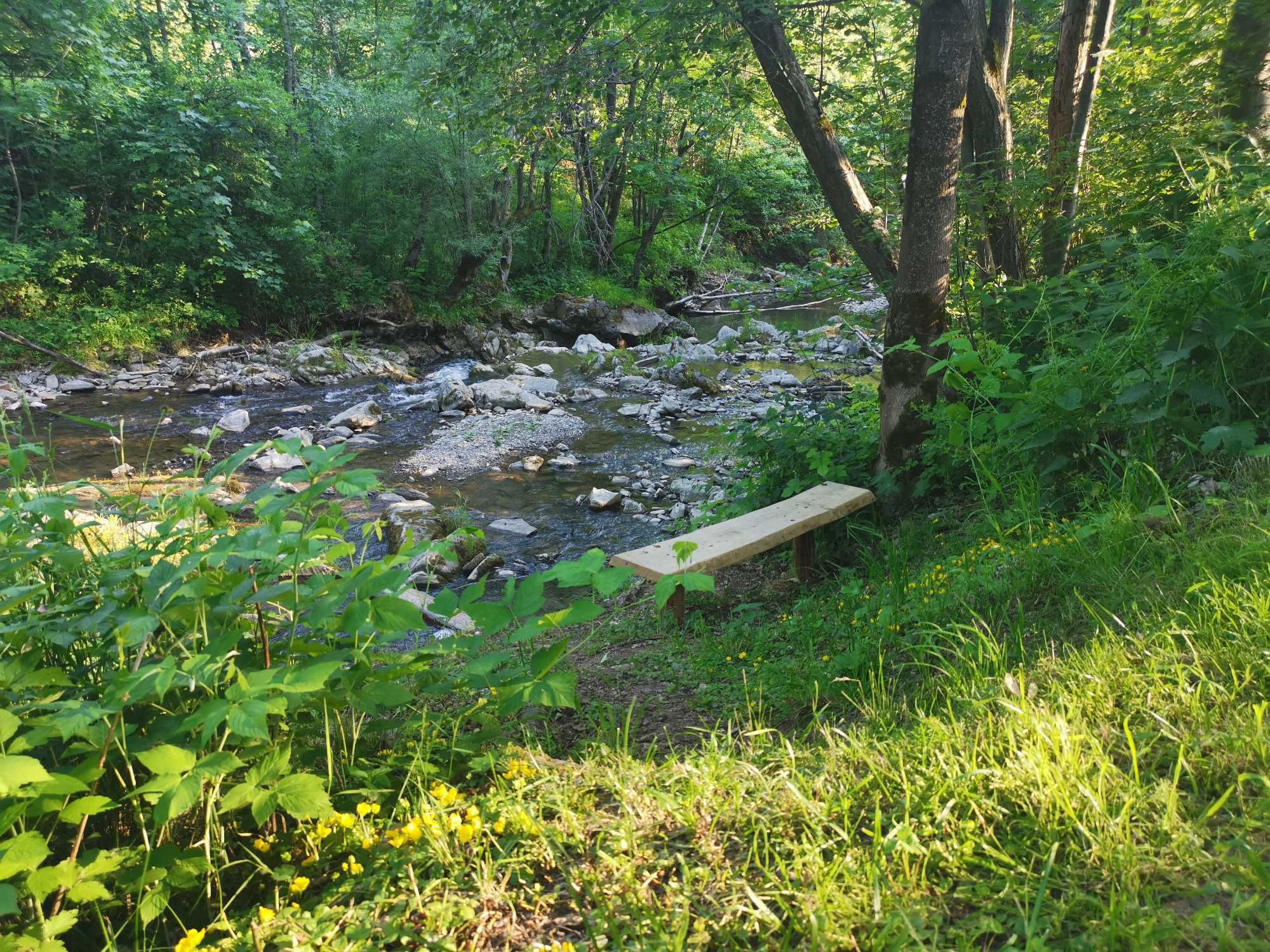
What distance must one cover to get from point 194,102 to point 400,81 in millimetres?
4948

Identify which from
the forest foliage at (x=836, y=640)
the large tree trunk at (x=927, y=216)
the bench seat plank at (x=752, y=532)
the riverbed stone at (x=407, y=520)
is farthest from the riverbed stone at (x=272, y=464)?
the large tree trunk at (x=927, y=216)

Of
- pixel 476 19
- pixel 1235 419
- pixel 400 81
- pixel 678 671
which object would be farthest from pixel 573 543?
pixel 400 81

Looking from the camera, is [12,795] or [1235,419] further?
[1235,419]

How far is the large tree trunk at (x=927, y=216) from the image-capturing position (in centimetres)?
396

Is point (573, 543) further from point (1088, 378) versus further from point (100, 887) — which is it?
point (100, 887)

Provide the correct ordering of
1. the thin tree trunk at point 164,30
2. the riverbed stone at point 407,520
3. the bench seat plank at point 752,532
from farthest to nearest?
the thin tree trunk at point 164,30, the riverbed stone at point 407,520, the bench seat plank at point 752,532

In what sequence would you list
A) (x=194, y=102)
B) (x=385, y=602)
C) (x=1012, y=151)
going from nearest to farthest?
(x=385, y=602)
(x=1012, y=151)
(x=194, y=102)

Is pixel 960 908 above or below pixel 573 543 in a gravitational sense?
above

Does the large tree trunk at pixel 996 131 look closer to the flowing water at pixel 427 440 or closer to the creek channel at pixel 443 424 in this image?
the creek channel at pixel 443 424

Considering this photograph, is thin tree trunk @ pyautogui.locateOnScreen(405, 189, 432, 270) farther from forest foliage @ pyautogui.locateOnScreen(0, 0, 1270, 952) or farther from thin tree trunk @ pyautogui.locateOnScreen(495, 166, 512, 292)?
forest foliage @ pyautogui.locateOnScreen(0, 0, 1270, 952)

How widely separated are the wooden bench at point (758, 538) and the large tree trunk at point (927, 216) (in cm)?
51

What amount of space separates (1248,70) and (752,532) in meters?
3.97

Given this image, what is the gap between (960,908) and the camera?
55.7 inches

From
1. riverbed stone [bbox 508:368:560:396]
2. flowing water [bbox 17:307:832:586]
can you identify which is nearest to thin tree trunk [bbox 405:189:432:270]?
flowing water [bbox 17:307:832:586]
